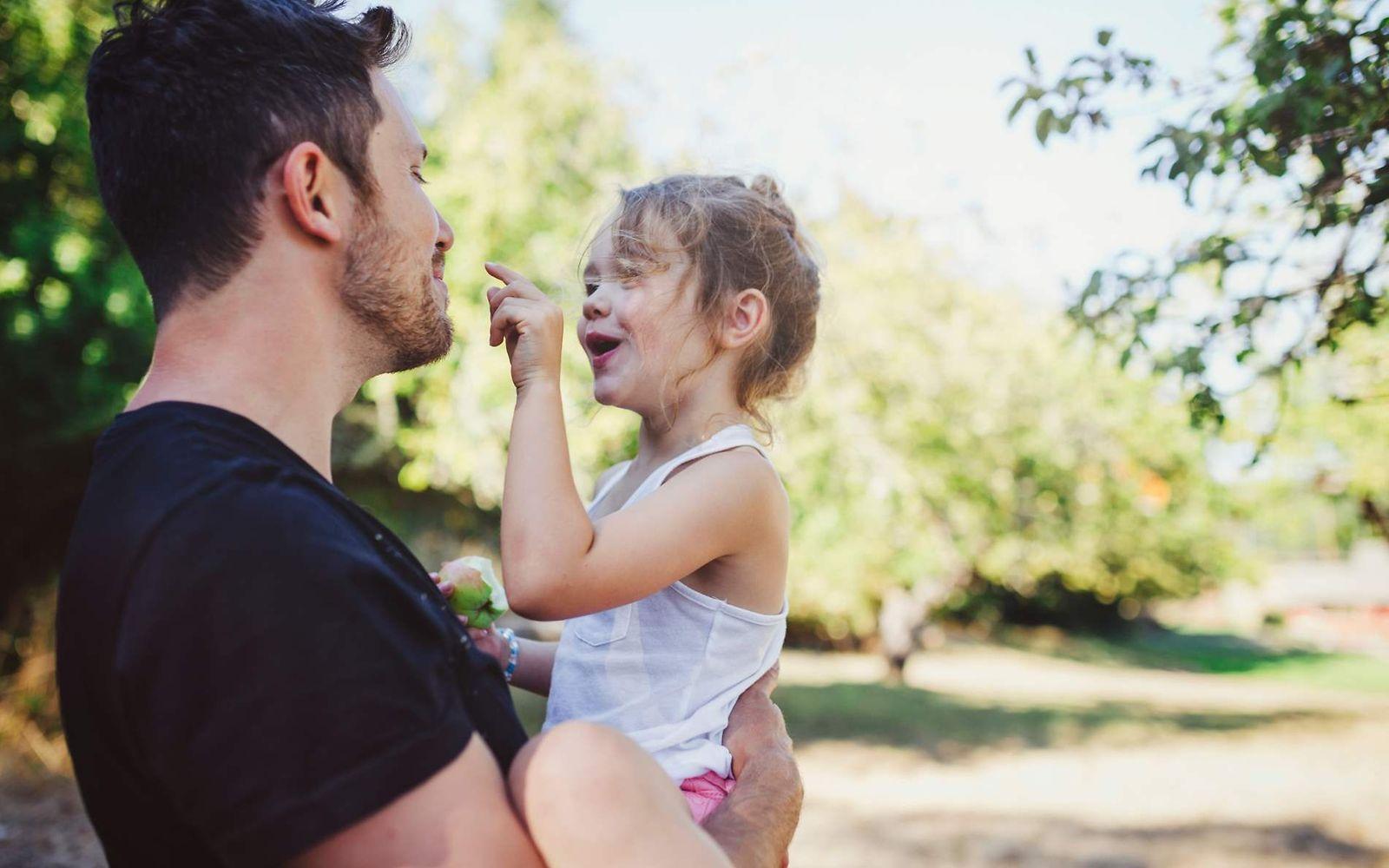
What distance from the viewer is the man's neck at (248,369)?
1489 millimetres

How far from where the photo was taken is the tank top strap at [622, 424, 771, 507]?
2.19 meters

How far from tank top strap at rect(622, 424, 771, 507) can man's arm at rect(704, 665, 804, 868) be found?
474 millimetres

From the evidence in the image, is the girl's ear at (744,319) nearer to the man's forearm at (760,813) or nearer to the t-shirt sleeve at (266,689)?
the man's forearm at (760,813)

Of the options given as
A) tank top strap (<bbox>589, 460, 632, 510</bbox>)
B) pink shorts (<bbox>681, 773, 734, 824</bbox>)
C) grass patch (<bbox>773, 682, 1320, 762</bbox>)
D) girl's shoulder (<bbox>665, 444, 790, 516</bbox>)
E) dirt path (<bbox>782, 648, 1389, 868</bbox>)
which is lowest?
grass patch (<bbox>773, 682, 1320, 762</bbox>)

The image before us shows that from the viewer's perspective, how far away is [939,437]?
45.3 feet

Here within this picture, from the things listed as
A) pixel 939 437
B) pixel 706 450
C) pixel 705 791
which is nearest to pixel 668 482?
pixel 706 450

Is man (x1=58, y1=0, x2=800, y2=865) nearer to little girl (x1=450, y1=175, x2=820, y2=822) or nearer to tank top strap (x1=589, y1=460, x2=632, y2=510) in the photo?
little girl (x1=450, y1=175, x2=820, y2=822)

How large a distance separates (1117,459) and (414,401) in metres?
11.3

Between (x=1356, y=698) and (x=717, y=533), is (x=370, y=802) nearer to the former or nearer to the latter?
(x=717, y=533)

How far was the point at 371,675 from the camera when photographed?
1.19 m

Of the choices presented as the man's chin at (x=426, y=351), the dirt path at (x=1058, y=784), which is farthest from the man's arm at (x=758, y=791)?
the dirt path at (x=1058, y=784)

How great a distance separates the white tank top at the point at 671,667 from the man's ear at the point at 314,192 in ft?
2.73

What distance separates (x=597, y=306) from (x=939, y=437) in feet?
38.9

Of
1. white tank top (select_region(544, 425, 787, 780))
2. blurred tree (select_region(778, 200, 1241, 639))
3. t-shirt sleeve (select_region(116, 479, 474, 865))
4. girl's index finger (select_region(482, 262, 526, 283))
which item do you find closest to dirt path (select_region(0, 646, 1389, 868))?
blurred tree (select_region(778, 200, 1241, 639))
